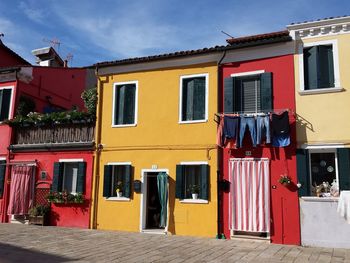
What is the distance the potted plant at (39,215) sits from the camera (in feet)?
53.3

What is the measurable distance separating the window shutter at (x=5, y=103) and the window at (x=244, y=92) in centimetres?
1043

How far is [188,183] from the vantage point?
47.2 feet

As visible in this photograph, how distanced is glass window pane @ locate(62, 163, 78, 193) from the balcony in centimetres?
80

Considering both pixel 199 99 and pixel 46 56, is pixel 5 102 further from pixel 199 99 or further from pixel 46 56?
pixel 199 99

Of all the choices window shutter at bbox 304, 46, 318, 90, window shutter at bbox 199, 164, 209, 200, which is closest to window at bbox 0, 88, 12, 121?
window shutter at bbox 199, 164, 209, 200

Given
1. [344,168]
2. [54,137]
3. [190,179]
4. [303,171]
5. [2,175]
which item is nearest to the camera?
[344,168]

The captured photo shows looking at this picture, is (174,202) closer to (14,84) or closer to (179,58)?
(179,58)

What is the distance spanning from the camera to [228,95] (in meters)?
13.8

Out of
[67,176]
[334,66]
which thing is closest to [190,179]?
[67,176]

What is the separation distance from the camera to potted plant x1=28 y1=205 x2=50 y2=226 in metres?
16.2

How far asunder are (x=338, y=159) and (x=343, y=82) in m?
2.40

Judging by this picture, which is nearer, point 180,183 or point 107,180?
point 180,183

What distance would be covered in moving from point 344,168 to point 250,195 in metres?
3.01

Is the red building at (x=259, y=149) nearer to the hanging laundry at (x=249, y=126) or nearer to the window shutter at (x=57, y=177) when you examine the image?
the hanging laundry at (x=249, y=126)
